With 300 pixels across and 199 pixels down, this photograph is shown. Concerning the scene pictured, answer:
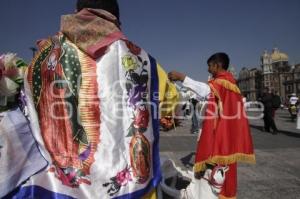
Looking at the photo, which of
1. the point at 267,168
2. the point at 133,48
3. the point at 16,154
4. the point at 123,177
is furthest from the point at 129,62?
the point at 267,168

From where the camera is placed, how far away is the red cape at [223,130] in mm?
3770

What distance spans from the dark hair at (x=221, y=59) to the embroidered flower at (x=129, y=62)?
203 centimetres

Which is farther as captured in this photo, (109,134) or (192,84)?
(192,84)

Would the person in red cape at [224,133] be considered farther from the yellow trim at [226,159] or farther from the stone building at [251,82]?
the stone building at [251,82]

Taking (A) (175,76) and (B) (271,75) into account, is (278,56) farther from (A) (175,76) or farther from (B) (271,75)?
(A) (175,76)

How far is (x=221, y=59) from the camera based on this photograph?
408 centimetres

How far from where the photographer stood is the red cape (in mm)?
3770

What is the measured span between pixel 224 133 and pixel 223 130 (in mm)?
37

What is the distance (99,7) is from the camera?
2.19 metres

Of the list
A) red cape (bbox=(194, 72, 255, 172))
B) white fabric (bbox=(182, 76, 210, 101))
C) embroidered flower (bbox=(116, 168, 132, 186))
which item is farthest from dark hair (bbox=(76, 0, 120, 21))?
red cape (bbox=(194, 72, 255, 172))

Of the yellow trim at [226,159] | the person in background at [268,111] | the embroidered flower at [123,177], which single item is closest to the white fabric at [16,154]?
the embroidered flower at [123,177]

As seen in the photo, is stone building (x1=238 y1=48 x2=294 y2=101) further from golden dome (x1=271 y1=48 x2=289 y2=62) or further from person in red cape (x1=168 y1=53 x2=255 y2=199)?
person in red cape (x1=168 y1=53 x2=255 y2=199)

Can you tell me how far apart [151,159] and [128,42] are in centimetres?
77

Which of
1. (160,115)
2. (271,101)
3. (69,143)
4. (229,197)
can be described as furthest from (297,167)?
(271,101)
